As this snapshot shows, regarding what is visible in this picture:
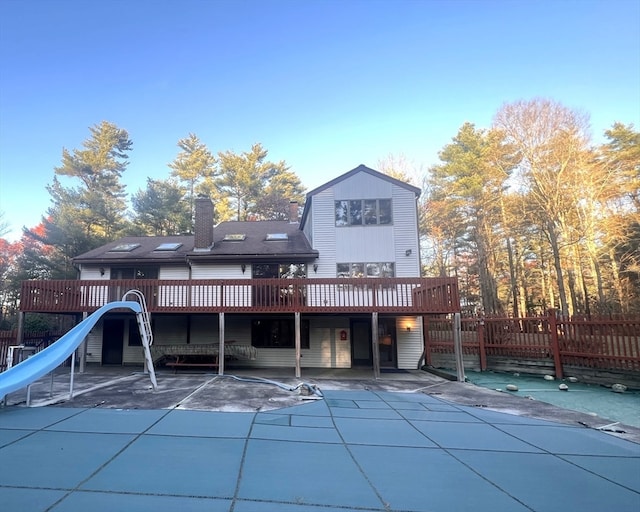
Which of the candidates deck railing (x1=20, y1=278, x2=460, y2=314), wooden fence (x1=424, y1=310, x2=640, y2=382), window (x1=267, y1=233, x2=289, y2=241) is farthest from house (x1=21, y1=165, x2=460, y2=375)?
wooden fence (x1=424, y1=310, x2=640, y2=382)

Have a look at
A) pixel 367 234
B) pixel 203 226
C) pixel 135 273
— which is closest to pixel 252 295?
pixel 203 226

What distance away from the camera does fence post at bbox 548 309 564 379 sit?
1030 cm

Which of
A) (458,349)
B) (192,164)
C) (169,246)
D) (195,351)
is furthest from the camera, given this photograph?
(192,164)

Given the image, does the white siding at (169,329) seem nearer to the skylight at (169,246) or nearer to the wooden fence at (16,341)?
the skylight at (169,246)

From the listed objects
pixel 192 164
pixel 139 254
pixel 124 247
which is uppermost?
pixel 192 164

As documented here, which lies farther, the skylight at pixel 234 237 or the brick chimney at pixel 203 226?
the skylight at pixel 234 237

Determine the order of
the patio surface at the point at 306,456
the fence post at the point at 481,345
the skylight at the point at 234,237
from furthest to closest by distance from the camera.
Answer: the skylight at the point at 234,237, the fence post at the point at 481,345, the patio surface at the point at 306,456

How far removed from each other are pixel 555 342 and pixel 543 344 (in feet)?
1.79

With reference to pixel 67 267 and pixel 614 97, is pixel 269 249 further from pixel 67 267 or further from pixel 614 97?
pixel 614 97

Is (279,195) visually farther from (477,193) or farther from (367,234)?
(367,234)

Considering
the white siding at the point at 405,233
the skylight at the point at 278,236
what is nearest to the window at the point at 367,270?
the white siding at the point at 405,233

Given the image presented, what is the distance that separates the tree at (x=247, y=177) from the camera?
30766mm

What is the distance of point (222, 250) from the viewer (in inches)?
543

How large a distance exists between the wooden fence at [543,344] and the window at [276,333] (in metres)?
5.02
